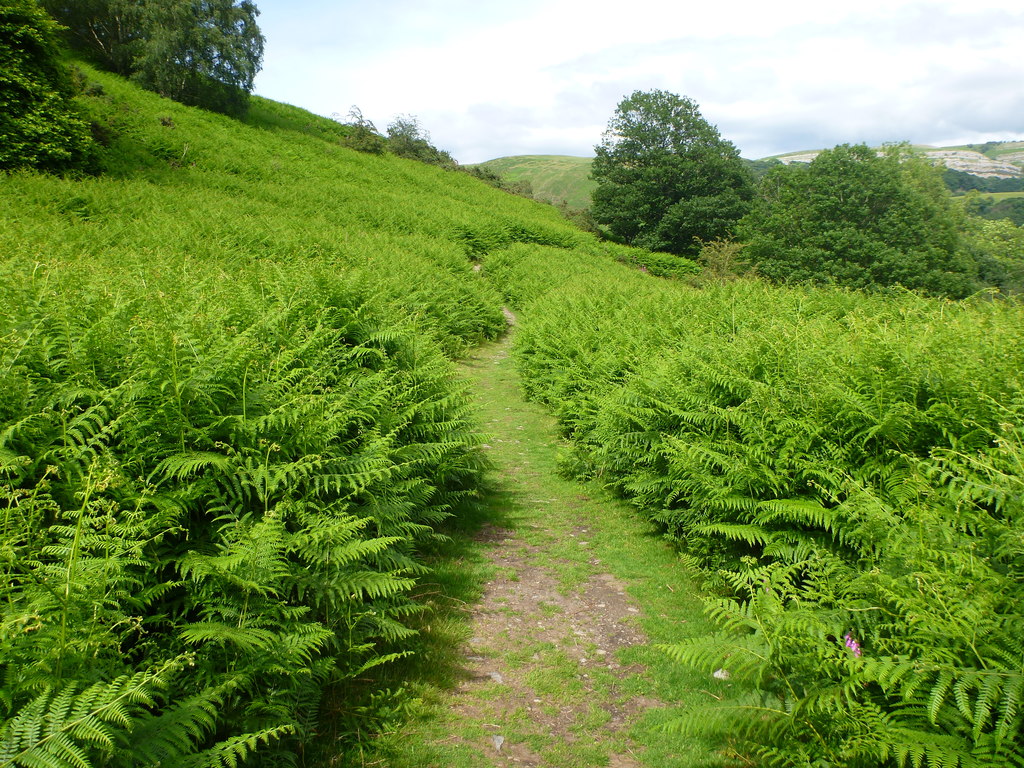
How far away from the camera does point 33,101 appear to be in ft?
57.2

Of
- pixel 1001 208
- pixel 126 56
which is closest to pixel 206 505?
pixel 126 56

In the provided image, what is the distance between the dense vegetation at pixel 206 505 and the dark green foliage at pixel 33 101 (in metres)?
→ 12.6

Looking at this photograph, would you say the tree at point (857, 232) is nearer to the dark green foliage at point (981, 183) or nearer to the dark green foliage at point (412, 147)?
the dark green foliage at point (412, 147)

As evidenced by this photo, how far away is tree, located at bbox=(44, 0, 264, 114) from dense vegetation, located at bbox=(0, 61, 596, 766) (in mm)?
30311

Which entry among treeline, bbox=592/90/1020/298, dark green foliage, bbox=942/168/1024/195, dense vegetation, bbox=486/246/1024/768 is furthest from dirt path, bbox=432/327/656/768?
dark green foliage, bbox=942/168/1024/195

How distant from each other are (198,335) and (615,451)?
16.7 feet

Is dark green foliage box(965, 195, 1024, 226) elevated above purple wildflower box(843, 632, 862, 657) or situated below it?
above

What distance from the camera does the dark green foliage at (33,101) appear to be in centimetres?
1645

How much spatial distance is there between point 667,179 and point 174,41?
36.5 m

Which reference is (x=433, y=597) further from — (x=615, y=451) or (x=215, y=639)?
(x=615, y=451)

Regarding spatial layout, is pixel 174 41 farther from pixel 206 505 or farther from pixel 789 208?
pixel 789 208

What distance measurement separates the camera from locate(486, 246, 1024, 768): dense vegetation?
98.1 inches

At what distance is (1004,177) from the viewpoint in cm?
17550

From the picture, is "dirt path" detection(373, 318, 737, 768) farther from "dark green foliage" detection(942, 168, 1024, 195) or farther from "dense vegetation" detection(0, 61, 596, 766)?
"dark green foliage" detection(942, 168, 1024, 195)
